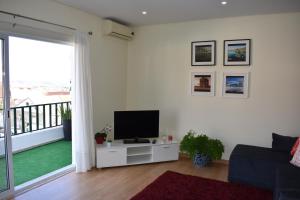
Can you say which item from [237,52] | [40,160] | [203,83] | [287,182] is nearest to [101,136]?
[40,160]

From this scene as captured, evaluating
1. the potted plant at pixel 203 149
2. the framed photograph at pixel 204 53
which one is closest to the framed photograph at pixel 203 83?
the framed photograph at pixel 204 53

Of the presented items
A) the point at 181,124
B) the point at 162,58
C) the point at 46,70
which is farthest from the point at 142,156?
the point at 46,70

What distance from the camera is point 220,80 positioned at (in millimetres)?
4465

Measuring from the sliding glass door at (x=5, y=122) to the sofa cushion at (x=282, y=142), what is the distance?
3.73 m

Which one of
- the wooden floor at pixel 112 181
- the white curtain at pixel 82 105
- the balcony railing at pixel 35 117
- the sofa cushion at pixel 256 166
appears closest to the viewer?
the wooden floor at pixel 112 181

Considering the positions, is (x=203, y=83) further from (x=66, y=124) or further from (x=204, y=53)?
(x=66, y=124)

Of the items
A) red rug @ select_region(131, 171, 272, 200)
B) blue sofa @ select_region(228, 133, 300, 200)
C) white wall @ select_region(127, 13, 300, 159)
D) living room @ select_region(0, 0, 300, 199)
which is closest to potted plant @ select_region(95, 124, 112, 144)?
living room @ select_region(0, 0, 300, 199)

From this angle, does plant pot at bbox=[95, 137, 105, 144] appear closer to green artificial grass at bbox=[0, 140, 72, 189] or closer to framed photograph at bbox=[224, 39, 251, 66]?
green artificial grass at bbox=[0, 140, 72, 189]

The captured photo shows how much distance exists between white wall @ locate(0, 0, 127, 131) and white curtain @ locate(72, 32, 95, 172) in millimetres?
293

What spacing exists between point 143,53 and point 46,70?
220 cm

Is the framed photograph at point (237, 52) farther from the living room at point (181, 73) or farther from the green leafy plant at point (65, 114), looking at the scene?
the green leafy plant at point (65, 114)

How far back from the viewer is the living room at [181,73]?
359 centimetres

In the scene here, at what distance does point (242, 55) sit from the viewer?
4250mm

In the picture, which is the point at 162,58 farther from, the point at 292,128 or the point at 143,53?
the point at 292,128
